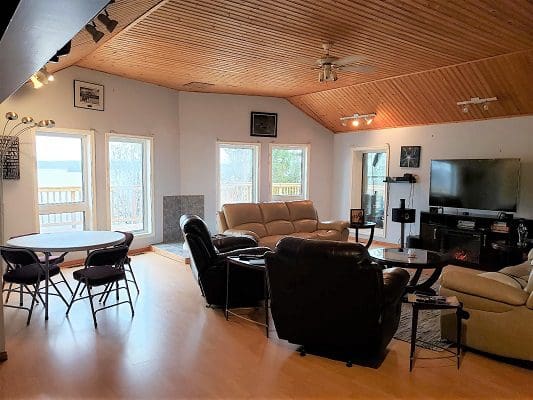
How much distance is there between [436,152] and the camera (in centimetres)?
705

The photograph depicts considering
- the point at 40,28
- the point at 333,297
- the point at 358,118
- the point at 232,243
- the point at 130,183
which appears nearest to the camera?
the point at 40,28

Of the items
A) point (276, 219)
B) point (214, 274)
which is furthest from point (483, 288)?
point (276, 219)

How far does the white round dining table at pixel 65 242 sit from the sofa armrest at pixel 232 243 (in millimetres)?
1118

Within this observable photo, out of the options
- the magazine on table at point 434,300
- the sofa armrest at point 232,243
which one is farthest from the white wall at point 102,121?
the magazine on table at point 434,300

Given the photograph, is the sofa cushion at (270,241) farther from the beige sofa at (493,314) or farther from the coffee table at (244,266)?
the beige sofa at (493,314)

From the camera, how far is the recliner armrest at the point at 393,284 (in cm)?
288

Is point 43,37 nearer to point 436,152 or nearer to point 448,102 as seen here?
point 448,102

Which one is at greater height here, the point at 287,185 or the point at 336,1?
the point at 336,1

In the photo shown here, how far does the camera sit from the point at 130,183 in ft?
22.7

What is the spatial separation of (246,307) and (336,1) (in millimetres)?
3073

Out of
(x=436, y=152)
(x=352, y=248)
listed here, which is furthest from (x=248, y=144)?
(x=352, y=248)

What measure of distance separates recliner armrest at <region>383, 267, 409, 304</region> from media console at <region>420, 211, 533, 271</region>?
8.84ft

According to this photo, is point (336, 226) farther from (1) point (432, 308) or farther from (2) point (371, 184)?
(1) point (432, 308)

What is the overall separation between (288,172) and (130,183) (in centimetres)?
334
